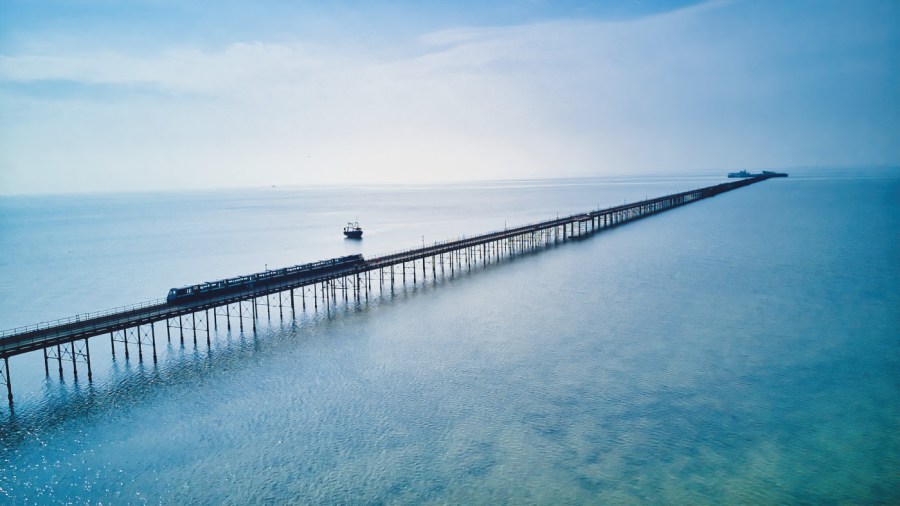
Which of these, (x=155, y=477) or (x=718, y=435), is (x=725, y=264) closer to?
(x=718, y=435)

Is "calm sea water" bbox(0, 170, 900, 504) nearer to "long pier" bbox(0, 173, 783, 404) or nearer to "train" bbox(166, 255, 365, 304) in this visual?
"long pier" bbox(0, 173, 783, 404)

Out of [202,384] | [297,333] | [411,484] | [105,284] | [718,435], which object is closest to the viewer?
[411,484]

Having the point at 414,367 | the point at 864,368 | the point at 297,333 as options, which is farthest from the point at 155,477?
the point at 864,368

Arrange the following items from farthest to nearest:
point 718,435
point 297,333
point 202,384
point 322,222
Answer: point 322,222, point 297,333, point 202,384, point 718,435

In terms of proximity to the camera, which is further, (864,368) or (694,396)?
(864,368)

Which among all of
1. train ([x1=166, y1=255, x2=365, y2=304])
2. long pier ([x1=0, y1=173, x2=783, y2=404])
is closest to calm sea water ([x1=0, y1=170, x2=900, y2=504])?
long pier ([x1=0, y1=173, x2=783, y2=404])

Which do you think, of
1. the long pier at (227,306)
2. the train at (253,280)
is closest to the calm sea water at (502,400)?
the long pier at (227,306)
